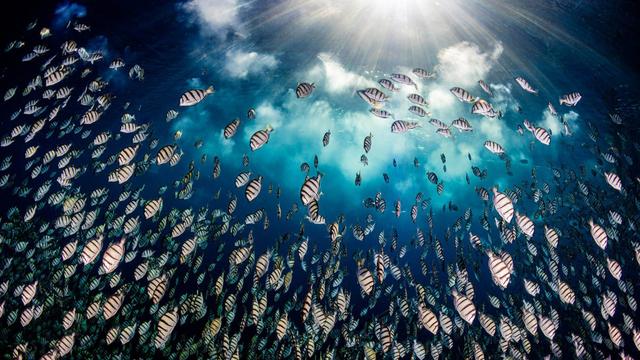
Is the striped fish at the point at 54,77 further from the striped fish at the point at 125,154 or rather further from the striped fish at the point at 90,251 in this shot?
the striped fish at the point at 90,251

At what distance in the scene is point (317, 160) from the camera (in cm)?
869

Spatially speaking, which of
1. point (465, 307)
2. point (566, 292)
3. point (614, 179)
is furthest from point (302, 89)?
point (614, 179)

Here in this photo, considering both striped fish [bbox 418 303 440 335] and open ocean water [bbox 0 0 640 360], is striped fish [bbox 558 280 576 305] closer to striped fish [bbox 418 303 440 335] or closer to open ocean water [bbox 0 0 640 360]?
open ocean water [bbox 0 0 640 360]

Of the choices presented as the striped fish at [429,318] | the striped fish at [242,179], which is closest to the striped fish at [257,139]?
the striped fish at [242,179]

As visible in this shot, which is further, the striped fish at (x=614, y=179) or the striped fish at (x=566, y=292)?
the striped fish at (x=614, y=179)

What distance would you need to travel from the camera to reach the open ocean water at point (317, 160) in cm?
728

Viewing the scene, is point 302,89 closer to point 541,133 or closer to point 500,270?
point 500,270

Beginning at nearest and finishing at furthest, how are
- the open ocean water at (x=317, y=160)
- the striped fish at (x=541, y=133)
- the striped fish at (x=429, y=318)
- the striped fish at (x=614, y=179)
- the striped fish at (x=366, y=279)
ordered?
the striped fish at (x=366, y=279) < the striped fish at (x=429, y=318) < the striped fish at (x=614, y=179) < the open ocean water at (x=317, y=160) < the striped fish at (x=541, y=133)

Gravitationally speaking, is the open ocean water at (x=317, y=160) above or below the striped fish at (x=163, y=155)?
below

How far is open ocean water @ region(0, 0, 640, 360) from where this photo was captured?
728 centimetres

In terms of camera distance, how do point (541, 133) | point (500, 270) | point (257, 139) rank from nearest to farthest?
point (500, 270), point (257, 139), point (541, 133)

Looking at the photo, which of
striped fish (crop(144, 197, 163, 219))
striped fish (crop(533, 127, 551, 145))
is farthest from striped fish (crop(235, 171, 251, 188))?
striped fish (crop(533, 127, 551, 145))

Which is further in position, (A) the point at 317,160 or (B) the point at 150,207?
(A) the point at 317,160

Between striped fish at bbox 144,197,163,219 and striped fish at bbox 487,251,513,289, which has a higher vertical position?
striped fish at bbox 487,251,513,289
